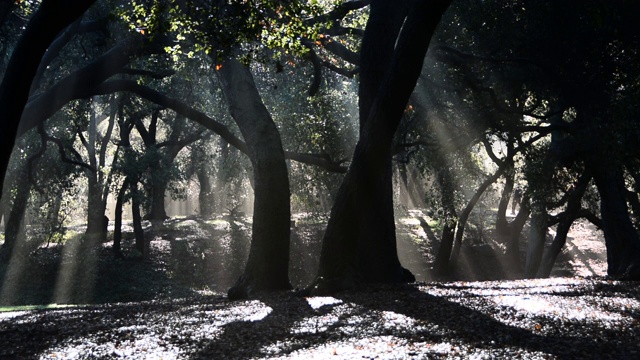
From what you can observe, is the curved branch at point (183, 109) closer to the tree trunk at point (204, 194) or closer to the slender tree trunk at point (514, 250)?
the slender tree trunk at point (514, 250)

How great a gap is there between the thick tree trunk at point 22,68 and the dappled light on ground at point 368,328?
2.59 metres

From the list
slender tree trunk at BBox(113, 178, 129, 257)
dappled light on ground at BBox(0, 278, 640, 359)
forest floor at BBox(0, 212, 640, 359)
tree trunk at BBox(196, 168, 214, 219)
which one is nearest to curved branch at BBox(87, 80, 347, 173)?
forest floor at BBox(0, 212, 640, 359)

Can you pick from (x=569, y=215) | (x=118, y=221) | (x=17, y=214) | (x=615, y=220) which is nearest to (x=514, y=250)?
(x=569, y=215)

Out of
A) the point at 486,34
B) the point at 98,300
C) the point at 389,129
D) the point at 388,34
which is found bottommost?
the point at 98,300

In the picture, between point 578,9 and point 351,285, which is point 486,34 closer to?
point 578,9

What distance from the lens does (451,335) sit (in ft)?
24.2

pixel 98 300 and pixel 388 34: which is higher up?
pixel 388 34

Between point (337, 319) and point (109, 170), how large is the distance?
766 inches

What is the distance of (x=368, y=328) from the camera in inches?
317

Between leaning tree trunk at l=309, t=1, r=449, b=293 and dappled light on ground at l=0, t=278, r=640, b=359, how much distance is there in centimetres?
84

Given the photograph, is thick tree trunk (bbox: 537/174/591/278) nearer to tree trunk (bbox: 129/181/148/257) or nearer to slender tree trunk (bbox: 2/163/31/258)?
tree trunk (bbox: 129/181/148/257)

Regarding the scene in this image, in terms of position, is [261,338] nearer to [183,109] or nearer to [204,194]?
[183,109]

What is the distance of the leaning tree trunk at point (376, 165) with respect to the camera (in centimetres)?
Answer: 1048

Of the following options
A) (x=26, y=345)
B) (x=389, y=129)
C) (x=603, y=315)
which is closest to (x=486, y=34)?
(x=389, y=129)
